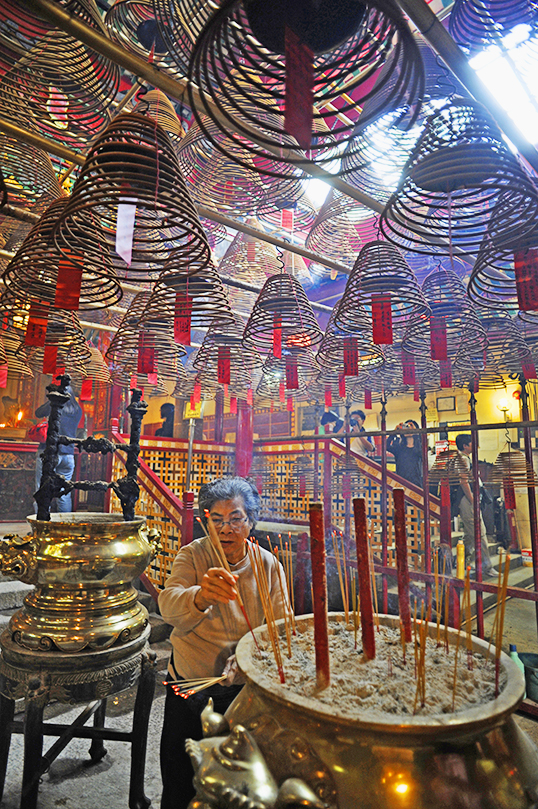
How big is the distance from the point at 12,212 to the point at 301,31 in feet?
6.64

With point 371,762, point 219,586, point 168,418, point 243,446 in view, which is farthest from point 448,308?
point 168,418

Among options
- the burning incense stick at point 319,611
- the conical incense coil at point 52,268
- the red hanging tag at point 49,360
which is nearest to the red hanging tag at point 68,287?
the conical incense coil at point 52,268

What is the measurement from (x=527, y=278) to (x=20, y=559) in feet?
7.53

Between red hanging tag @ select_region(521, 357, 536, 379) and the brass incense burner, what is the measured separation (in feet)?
10.2

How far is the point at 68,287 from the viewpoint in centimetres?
171

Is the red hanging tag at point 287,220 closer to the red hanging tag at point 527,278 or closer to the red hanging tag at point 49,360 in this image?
the red hanging tag at point 49,360

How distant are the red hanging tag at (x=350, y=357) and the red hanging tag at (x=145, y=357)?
50.2 inches

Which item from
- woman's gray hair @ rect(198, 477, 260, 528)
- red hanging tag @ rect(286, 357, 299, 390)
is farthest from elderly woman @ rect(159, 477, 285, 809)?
red hanging tag @ rect(286, 357, 299, 390)

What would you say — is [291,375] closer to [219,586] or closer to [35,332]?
[35,332]

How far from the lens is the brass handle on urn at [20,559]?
5.72ft

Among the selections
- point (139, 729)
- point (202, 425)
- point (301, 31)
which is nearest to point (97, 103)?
point (301, 31)

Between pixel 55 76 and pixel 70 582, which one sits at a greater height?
pixel 55 76

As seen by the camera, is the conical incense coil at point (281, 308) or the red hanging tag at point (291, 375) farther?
the red hanging tag at point (291, 375)

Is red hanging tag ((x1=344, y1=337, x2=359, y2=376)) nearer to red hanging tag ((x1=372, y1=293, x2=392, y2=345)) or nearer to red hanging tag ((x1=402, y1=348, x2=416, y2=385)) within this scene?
red hanging tag ((x1=402, y1=348, x2=416, y2=385))
